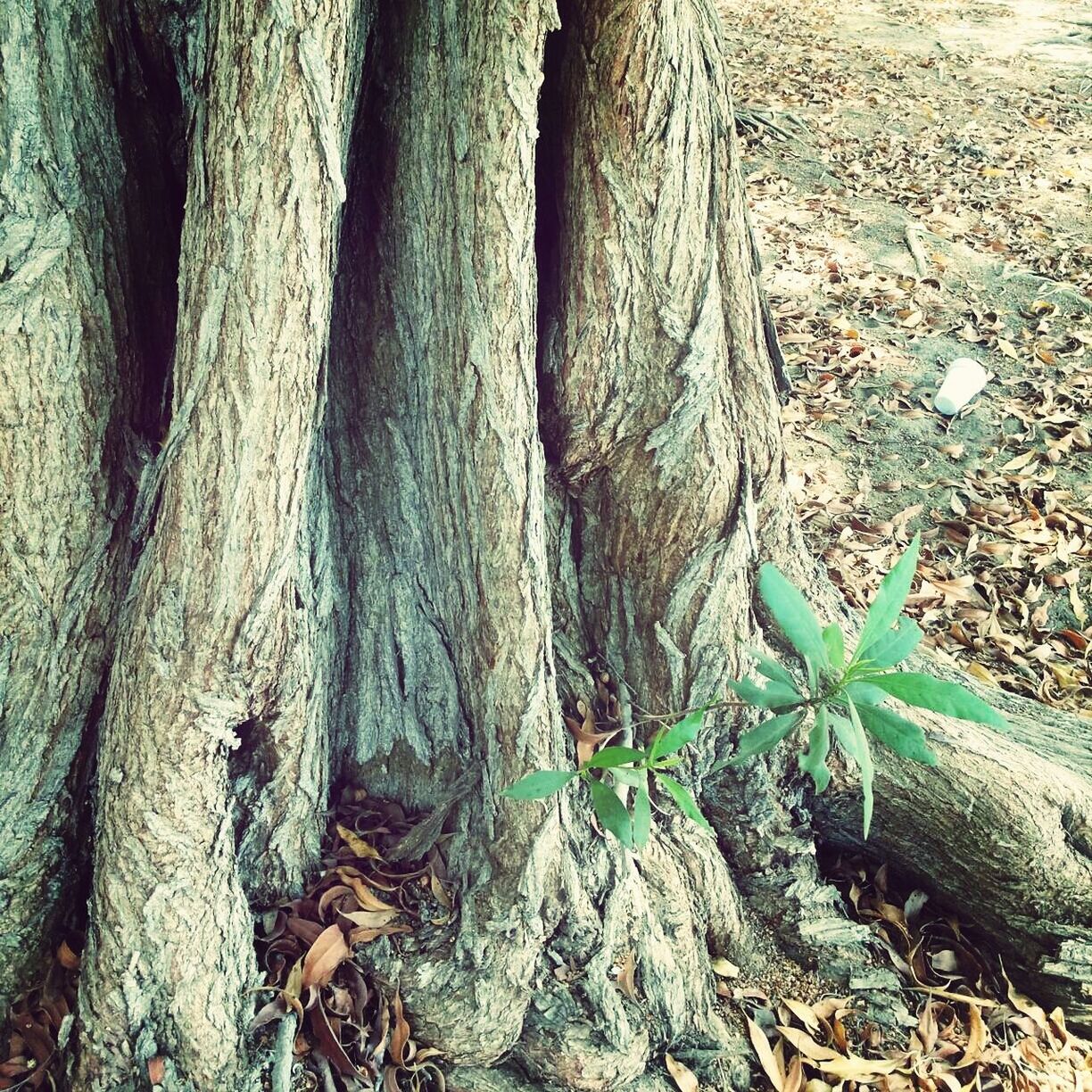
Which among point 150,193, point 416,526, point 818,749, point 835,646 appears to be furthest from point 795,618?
point 150,193

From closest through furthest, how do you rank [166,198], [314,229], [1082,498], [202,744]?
1. [314,229]
2. [202,744]
3. [166,198]
4. [1082,498]

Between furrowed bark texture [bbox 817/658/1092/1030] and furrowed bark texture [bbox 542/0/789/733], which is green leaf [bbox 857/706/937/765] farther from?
furrowed bark texture [bbox 817/658/1092/1030]

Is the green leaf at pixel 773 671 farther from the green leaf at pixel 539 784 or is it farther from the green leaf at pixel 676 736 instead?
the green leaf at pixel 539 784

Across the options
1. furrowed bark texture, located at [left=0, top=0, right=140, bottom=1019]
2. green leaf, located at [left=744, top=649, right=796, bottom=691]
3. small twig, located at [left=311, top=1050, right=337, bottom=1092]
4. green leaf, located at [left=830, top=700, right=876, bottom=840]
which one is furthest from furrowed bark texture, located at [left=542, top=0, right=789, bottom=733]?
small twig, located at [left=311, top=1050, right=337, bottom=1092]

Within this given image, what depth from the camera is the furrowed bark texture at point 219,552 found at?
1572 millimetres

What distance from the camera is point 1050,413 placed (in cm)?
407

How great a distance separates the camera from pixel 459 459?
1.86m

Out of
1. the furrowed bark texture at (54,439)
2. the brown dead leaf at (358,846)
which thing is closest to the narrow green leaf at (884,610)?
the brown dead leaf at (358,846)

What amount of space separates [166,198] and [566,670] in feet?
4.28

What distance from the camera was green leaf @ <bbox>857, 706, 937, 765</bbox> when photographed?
61.2 inches

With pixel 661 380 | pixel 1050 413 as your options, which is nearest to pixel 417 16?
pixel 661 380

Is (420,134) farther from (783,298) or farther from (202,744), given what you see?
(783,298)

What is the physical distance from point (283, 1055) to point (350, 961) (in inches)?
8.4

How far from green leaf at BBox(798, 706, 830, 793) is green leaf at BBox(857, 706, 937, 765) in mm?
63
